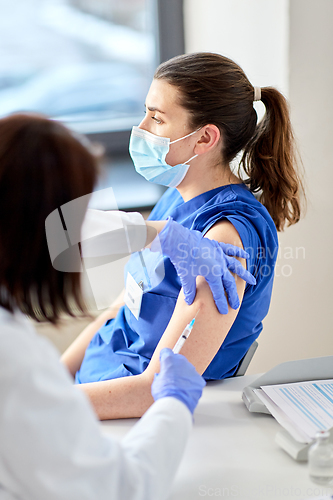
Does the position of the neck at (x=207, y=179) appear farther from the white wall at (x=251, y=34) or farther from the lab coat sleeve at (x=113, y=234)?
the white wall at (x=251, y=34)

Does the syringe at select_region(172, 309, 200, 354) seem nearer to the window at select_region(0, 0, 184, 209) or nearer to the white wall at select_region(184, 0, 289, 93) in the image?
the white wall at select_region(184, 0, 289, 93)

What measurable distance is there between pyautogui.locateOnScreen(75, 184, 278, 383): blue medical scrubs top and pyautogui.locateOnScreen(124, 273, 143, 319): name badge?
14 mm

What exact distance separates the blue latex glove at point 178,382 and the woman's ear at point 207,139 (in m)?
0.75

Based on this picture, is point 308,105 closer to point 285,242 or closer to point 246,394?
point 285,242

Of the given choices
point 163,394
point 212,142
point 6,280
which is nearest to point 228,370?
point 163,394

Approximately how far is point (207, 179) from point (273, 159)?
238mm

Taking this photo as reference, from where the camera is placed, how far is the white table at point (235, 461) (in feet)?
2.90

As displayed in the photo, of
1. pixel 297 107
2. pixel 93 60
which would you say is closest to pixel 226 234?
pixel 297 107

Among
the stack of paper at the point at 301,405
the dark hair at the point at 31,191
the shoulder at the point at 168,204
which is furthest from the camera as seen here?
the shoulder at the point at 168,204

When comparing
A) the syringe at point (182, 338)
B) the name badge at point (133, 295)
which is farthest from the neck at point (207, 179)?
the syringe at point (182, 338)

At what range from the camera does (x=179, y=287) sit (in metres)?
1.35

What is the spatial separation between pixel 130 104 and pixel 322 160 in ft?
3.38

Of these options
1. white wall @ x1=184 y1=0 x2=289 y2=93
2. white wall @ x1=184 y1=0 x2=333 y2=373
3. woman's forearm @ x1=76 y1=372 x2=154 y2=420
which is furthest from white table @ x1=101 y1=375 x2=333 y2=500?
white wall @ x1=184 y1=0 x2=289 y2=93

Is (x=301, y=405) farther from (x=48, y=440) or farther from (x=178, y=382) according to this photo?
(x=48, y=440)
